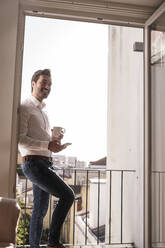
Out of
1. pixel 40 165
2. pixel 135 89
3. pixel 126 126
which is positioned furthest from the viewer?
pixel 126 126

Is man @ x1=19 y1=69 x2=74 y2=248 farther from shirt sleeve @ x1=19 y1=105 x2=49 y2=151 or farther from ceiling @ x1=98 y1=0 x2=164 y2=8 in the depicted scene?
ceiling @ x1=98 y1=0 x2=164 y2=8

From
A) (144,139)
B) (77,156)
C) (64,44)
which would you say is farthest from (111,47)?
(144,139)

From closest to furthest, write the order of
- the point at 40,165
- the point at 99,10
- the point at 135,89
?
the point at 40,165 < the point at 99,10 < the point at 135,89

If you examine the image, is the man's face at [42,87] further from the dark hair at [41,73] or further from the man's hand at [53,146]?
the man's hand at [53,146]

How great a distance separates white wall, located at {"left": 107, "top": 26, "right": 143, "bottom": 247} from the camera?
3286mm

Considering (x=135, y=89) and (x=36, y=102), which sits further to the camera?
(x=135, y=89)

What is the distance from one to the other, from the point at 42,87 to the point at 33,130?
382 millimetres

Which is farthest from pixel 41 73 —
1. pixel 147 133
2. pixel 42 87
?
pixel 147 133

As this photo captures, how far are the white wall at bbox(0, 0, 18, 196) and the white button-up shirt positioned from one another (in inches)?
5.1

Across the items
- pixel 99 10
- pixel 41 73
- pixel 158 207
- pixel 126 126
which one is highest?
pixel 99 10

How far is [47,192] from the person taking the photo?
2.38 m

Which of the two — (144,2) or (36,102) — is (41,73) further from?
(144,2)

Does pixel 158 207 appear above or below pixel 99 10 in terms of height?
below

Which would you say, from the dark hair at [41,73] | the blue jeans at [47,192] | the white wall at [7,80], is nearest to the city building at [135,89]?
the white wall at [7,80]
